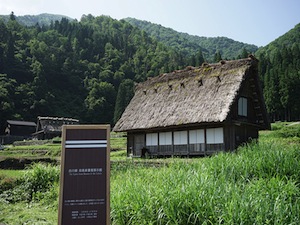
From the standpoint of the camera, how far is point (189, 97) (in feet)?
63.5

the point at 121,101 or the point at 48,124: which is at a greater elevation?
the point at 121,101

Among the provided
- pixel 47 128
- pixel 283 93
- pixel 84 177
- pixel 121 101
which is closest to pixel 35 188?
pixel 84 177

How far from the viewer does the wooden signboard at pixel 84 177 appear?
395cm

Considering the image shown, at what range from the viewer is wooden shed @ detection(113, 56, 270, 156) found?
56.6 feet

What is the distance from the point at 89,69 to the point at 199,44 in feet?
231

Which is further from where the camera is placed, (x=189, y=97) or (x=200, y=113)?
(x=189, y=97)

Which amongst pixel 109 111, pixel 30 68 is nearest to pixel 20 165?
pixel 109 111

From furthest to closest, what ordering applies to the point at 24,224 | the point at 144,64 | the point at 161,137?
1. the point at 144,64
2. the point at 161,137
3. the point at 24,224

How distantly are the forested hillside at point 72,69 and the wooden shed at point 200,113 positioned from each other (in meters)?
42.3

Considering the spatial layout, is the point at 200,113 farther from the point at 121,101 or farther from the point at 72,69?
the point at 72,69

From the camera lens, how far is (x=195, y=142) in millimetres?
18484

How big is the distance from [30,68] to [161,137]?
223 feet

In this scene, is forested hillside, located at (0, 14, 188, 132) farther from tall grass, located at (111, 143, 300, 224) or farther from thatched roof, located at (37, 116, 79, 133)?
tall grass, located at (111, 143, 300, 224)

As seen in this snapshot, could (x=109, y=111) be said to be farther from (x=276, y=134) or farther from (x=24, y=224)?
(x=24, y=224)
